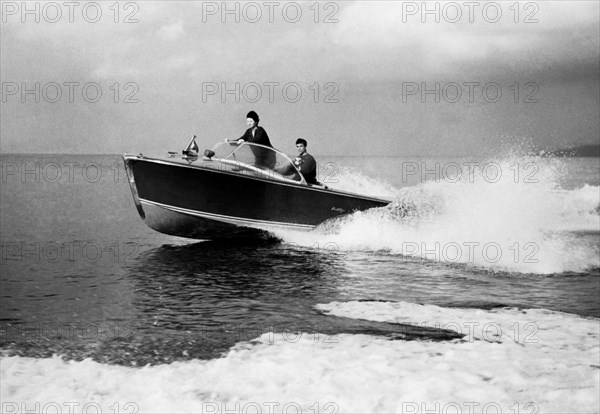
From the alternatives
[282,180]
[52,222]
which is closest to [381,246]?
[282,180]

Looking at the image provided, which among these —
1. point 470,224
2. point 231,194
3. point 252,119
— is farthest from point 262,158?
point 470,224

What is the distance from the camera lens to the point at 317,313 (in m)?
7.60

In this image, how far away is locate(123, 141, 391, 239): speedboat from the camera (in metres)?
12.2

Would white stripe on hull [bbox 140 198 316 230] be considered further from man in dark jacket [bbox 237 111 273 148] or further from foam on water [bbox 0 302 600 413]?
foam on water [bbox 0 302 600 413]

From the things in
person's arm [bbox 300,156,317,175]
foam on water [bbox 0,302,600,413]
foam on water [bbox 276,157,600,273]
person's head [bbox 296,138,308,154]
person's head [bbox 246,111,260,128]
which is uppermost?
person's head [bbox 246,111,260,128]

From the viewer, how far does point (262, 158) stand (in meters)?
12.6

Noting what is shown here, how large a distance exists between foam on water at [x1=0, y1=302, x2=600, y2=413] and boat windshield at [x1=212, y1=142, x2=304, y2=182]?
6.45 m

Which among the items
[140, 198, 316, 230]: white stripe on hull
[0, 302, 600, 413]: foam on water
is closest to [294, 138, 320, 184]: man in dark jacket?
[140, 198, 316, 230]: white stripe on hull

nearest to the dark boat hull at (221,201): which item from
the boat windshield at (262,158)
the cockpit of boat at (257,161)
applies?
the cockpit of boat at (257,161)

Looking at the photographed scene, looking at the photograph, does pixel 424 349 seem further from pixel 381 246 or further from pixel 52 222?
pixel 52 222

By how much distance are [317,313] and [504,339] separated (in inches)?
89.1

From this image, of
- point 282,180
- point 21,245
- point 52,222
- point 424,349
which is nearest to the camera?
point 424,349

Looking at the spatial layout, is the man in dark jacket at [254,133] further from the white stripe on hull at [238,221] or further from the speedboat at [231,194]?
the white stripe on hull at [238,221]

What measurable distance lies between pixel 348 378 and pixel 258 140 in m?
7.95
